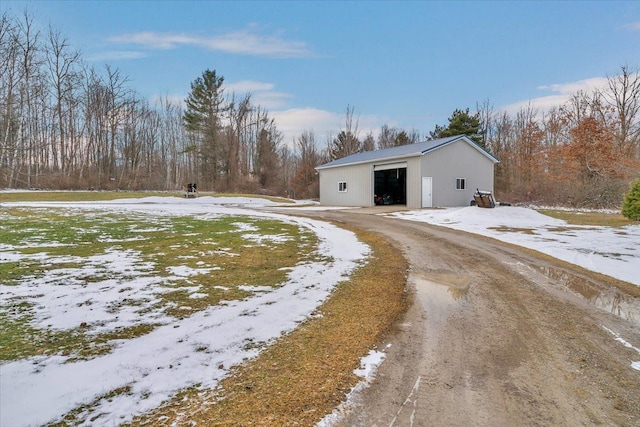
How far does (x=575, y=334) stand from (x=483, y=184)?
68.6ft

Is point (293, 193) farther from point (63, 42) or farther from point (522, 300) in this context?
point (522, 300)

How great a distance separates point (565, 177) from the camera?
74.3 feet

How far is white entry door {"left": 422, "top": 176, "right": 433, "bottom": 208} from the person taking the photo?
18536 mm

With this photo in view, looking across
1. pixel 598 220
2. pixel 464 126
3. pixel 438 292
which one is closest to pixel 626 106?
pixel 464 126

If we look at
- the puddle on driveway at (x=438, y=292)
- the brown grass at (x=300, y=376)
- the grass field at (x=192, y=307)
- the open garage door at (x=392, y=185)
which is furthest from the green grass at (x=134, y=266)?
the open garage door at (x=392, y=185)

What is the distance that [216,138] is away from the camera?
1508 inches

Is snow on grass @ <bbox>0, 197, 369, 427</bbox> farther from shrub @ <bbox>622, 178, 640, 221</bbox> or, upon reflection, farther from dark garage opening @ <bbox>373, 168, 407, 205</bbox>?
dark garage opening @ <bbox>373, 168, 407, 205</bbox>

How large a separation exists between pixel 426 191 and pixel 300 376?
58.5 feet

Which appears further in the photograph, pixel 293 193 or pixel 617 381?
pixel 293 193

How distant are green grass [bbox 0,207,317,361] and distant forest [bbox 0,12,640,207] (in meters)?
11.3

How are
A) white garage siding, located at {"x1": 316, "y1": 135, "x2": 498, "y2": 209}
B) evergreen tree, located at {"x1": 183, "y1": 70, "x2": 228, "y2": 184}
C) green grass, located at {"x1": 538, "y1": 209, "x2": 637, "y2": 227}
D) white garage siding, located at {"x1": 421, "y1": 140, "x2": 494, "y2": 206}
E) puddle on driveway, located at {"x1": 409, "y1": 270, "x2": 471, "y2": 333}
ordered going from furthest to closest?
evergreen tree, located at {"x1": 183, "y1": 70, "x2": 228, "y2": 184}, white garage siding, located at {"x1": 421, "y1": 140, "x2": 494, "y2": 206}, white garage siding, located at {"x1": 316, "y1": 135, "x2": 498, "y2": 209}, green grass, located at {"x1": 538, "y1": 209, "x2": 637, "y2": 227}, puddle on driveway, located at {"x1": 409, "y1": 270, "x2": 471, "y2": 333}

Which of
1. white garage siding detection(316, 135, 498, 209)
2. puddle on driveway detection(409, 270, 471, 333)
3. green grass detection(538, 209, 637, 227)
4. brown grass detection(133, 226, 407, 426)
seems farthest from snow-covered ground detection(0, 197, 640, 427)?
white garage siding detection(316, 135, 498, 209)

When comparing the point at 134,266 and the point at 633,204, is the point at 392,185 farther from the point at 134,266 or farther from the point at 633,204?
the point at 134,266

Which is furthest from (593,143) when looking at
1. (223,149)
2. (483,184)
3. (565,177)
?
(223,149)
